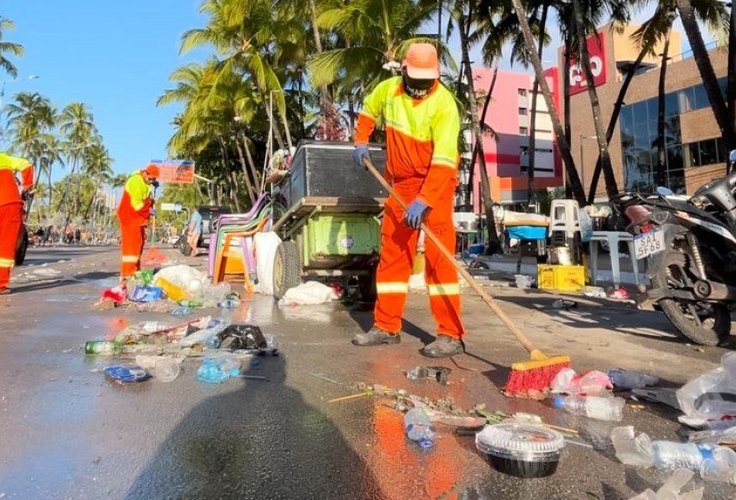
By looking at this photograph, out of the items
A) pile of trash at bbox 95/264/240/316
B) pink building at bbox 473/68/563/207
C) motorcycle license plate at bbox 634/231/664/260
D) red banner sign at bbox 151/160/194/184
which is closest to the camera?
motorcycle license plate at bbox 634/231/664/260

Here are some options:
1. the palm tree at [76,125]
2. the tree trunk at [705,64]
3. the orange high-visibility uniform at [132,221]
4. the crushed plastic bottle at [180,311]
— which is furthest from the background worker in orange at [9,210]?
the palm tree at [76,125]

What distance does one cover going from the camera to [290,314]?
258 inches

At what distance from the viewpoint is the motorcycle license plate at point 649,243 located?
4.79 m

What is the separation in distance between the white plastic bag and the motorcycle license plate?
491 centimetres

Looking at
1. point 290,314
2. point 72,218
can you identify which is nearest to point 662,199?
point 290,314

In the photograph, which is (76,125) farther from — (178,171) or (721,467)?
(721,467)

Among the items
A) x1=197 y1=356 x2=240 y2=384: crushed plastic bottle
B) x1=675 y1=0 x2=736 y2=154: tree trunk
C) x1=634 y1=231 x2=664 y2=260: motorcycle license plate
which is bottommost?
x1=197 y1=356 x2=240 y2=384: crushed plastic bottle

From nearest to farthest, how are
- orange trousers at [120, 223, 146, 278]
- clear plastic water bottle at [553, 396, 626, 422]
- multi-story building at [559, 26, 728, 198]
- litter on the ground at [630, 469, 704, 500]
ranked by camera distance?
litter on the ground at [630, 469, 704, 500] < clear plastic water bottle at [553, 396, 626, 422] < orange trousers at [120, 223, 146, 278] < multi-story building at [559, 26, 728, 198]

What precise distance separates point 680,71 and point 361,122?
32285mm

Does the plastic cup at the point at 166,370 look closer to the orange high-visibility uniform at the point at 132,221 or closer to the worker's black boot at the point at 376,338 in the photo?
the worker's black boot at the point at 376,338

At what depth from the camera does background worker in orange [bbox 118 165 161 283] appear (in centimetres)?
880

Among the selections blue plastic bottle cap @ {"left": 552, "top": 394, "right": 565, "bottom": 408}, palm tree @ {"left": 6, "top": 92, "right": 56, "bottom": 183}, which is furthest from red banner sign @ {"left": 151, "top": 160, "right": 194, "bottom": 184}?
blue plastic bottle cap @ {"left": 552, "top": 394, "right": 565, "bottom": 408}

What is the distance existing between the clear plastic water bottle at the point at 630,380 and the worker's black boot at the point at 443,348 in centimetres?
112

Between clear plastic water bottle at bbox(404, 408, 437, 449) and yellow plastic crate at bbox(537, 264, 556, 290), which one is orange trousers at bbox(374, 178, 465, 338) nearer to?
clear plastic water bottle at bbox(404, 408, 437, 449)
